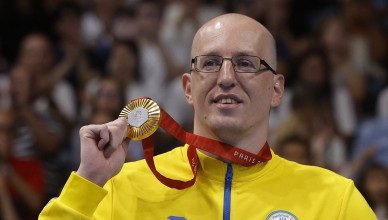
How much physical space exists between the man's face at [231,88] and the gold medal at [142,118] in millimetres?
264

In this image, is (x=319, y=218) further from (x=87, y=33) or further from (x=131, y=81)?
(x=87, y=33)

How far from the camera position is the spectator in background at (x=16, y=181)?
5473 mm

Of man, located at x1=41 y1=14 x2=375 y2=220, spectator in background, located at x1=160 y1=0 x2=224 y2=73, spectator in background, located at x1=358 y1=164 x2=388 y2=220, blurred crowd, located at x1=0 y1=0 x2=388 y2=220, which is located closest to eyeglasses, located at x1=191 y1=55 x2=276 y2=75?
man, located at x1=41 y1=14 x2=375 y2=220

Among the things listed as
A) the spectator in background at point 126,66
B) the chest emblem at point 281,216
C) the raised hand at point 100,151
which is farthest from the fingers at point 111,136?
the spectator in background at point 126,66

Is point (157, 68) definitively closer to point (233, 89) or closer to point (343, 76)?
point (343, 76)

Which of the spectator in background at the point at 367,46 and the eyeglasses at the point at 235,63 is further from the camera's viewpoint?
the spectator in background at the point at 367,46

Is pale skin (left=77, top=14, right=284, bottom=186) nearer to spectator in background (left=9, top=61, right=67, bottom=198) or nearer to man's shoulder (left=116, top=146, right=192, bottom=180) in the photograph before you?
man's shoulder (left=116, top=146, right=192, bottom=180)

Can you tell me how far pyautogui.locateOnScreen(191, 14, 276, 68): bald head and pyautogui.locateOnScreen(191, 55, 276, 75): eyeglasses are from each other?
0.03m

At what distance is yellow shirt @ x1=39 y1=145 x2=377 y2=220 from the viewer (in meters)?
2.66

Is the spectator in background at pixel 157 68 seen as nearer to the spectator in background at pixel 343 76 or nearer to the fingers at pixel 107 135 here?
the spectator in background at pixel 343 76

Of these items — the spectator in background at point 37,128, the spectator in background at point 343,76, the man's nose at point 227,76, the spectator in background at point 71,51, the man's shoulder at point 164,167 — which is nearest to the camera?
the man's nose at point 227,76

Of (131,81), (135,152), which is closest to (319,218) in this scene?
(135,152)

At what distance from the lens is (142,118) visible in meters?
2.61

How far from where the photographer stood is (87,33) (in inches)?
265
